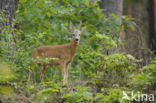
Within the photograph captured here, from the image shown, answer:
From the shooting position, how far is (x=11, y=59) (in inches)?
257

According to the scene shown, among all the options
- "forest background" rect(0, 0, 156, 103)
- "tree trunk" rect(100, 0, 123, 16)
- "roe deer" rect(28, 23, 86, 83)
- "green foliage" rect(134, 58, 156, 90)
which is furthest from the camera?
"tree trunk" rect(100, 0, 123, 16)

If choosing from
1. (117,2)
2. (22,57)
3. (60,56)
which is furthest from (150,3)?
(22,57)

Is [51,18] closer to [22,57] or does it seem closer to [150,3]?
[22,57]

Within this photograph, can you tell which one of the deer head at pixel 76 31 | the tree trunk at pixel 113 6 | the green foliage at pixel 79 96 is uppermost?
the tree trunk at pixel 113 6

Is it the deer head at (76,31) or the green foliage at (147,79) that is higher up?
the deer head at (76,31)

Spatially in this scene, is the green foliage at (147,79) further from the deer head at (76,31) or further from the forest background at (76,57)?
the deer head at (76,31)

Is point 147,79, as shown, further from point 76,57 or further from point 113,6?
point 76,57

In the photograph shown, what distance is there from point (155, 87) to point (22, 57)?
9.28ft

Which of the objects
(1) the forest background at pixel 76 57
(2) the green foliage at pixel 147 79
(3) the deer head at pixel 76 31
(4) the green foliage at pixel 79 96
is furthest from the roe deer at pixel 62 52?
(2) the green foliage at pixel 147 79

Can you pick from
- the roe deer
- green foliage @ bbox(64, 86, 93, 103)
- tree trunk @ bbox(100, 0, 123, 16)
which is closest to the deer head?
the roe deer

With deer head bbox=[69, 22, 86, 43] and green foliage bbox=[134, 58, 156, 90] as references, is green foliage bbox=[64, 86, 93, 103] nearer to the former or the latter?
green foliage bbox=[134, 58, 156, 90]

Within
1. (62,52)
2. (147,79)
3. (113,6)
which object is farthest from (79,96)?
(113,6)

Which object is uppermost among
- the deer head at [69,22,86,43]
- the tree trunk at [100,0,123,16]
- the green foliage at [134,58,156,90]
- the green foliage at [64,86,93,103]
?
the tree trunk at [100,0,123,16]

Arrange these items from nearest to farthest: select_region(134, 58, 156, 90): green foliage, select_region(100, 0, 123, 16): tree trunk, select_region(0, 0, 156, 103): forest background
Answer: select_region(134, 58, 156, 90): green foliage, select_region(0, 0, 156, 103): forest background, select_region(100, 0, 123, 16): tree trunk
